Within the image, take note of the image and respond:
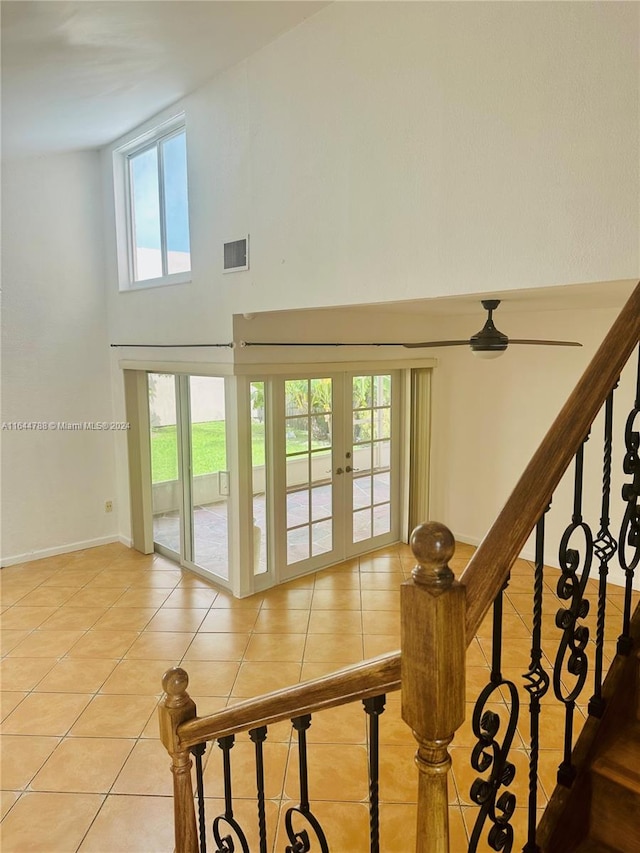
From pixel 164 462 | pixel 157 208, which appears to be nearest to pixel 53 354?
pixel 164 462

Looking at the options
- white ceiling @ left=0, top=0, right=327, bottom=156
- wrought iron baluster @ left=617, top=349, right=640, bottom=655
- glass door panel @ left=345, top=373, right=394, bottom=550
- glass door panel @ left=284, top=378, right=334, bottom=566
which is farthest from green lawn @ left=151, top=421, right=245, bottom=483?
wrought iron baluster @ left=617, top=349, right=640, bottom=655

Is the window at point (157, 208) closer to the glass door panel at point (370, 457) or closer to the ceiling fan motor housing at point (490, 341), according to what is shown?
the glass door panel at point (370, 457)

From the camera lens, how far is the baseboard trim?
18.6 feet

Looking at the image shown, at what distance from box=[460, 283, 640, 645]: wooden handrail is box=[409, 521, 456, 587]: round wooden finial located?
0.32ft

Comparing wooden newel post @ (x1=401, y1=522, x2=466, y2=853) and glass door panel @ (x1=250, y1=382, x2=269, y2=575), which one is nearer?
wooden newel post @ (x1=401, y1=522, x2=466, y2=853)

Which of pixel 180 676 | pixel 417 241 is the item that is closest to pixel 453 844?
pixel 180 676

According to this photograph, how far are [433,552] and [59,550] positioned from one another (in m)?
5.92

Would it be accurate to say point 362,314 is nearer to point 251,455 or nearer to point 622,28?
point 251,455

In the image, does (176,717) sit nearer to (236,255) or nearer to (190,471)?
(236,255)

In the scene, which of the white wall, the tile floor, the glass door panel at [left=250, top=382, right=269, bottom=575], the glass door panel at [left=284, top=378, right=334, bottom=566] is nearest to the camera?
the tile floor

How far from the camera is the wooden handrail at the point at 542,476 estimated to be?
988 mm

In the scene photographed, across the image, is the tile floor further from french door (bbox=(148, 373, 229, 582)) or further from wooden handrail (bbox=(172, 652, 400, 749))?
wooden handrail (bbox=(172, 652, 400, 749))

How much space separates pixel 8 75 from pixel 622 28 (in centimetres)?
343

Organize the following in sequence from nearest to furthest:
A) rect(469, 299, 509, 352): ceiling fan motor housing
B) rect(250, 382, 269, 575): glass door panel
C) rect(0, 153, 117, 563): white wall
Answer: rect(469, 299, 509, 352): ceiling fan motor housing
rect(250, 382, 269, 575): glass door panel
rect(0, 153, 117, 563): white wall
